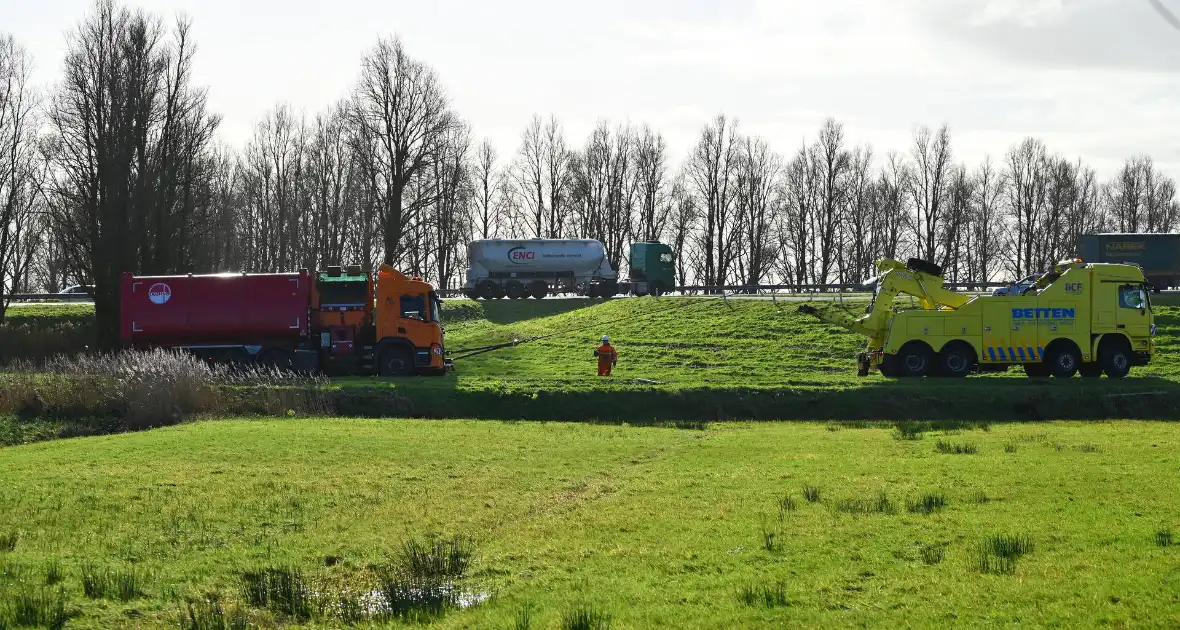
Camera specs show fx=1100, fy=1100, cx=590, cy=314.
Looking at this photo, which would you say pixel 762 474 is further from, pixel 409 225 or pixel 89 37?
pixel 409 225

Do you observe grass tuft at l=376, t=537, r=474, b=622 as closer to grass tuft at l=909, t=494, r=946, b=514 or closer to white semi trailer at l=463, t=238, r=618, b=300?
grass tuft at l=909, t=494, r=946, b=514

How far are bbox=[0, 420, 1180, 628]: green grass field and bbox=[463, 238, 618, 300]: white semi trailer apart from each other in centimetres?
4652

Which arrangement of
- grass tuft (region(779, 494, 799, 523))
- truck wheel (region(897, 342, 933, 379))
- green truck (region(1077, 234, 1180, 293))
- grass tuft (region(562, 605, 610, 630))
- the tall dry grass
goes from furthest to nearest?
green truck (region(1077, 234, 1180, 293))
truck wheel (region(897, 342, 933, 379))
the tall dry grass
grass tuft (region(779, 494, 799, 523))
grass tuft (region(562, 605, 610, 630))

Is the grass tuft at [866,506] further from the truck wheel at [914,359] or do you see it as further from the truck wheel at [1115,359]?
the truck wheel at [1115,359]

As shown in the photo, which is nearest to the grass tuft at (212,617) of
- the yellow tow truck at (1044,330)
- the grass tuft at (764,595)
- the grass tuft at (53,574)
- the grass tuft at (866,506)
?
the grass tuft at (53,574)

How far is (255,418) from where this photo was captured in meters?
26.2

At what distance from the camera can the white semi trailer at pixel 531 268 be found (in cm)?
6750

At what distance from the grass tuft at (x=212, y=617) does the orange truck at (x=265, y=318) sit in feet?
82.2

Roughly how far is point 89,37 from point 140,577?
38.8 m

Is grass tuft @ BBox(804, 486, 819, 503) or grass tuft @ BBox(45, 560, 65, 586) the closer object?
grass tuft @ BBox(45, 560, 65, 586)

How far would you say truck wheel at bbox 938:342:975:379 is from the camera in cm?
3250

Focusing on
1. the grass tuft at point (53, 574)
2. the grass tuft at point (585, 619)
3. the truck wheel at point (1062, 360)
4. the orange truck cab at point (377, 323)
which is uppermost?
the orange truck cab at point (377, 323)

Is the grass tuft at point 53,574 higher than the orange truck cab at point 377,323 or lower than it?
lower

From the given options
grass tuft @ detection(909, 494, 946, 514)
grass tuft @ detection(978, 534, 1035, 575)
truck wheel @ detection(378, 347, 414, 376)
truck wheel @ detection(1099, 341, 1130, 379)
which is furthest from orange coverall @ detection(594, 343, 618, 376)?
grass tuft @ detection(978, 534, 1035, 575)
